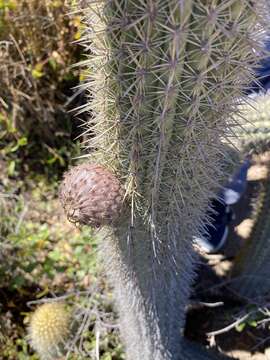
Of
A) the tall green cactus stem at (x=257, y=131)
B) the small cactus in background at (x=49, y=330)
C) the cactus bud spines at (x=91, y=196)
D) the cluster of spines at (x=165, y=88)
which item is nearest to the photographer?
the cluster of spines at (x=165, y=88)

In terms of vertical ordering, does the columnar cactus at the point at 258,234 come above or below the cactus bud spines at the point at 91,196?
below

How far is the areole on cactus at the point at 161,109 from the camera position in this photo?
2.91ft

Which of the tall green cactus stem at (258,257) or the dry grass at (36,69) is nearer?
the tall green cactus stem at (258,257)

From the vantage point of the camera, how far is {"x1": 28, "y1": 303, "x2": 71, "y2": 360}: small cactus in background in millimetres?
1830

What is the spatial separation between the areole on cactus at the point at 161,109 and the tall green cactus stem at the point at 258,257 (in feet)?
1.75

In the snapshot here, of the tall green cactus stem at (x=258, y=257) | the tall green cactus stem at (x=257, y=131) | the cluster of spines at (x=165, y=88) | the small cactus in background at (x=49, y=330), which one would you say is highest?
the cluster of spines at (x=165, y=88)

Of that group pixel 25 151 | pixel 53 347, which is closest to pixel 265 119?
pixel 53 347

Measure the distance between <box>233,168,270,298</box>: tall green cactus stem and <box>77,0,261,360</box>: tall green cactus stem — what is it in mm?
564

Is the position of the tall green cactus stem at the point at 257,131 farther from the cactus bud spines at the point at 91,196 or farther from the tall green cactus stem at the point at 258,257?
the cactus bud spines at the point at 91,196

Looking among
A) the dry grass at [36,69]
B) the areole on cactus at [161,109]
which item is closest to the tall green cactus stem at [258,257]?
the areole on cactus at [161,109]

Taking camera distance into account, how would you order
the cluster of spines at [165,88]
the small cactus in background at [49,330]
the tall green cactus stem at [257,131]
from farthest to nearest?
the small cactus in background at [49,330]
the tall green cactus stem at [257,131]
the cluster of spines at [165,88]

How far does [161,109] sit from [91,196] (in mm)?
271

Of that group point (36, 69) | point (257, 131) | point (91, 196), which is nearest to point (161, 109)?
point (91, 196)

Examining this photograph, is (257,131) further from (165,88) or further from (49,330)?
(49,330)
